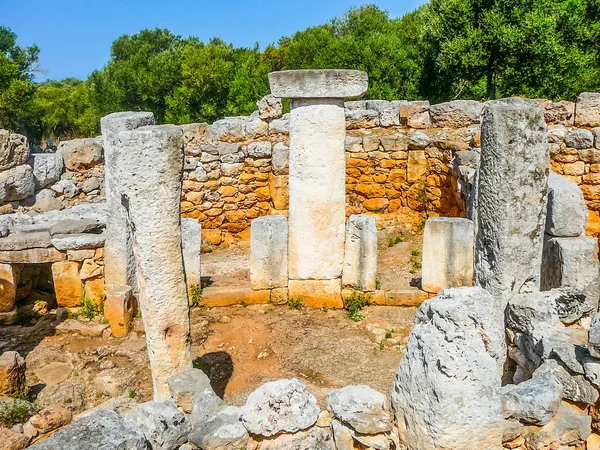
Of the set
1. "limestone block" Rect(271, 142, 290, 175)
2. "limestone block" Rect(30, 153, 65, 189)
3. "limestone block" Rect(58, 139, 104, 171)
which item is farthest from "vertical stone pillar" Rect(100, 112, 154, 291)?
"limestone block" Rect(271, 142, 290, 175)

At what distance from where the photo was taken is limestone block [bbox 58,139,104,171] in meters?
9.67

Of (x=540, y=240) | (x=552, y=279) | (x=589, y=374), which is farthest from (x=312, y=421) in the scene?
(x=552, y=279)

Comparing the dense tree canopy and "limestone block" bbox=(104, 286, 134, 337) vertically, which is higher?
the dense tree canopy

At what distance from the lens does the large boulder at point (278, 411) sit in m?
3.44

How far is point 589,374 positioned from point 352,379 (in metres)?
2.45

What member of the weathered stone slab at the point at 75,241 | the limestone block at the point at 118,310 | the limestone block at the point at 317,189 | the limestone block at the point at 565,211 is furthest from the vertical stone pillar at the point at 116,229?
the limestone block at the point at 565,211

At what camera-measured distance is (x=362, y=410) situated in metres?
3.46

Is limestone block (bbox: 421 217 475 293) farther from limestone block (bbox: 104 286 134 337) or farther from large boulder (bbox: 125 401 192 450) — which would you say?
large boulder (bbox: 125 401 192 450)

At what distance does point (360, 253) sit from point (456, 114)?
478 centimetres

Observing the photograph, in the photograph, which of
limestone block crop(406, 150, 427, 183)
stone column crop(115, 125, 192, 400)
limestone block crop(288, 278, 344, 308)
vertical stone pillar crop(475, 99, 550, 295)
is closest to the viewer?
stone column crop(115, 125, 192, 400)

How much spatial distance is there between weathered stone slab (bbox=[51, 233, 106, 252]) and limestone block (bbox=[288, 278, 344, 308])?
99.7 inches

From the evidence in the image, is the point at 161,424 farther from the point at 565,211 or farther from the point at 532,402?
the point at 565,211

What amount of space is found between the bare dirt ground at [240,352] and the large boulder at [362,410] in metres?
1.75

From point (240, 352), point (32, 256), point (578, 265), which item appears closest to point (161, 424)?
point (240, 352)
